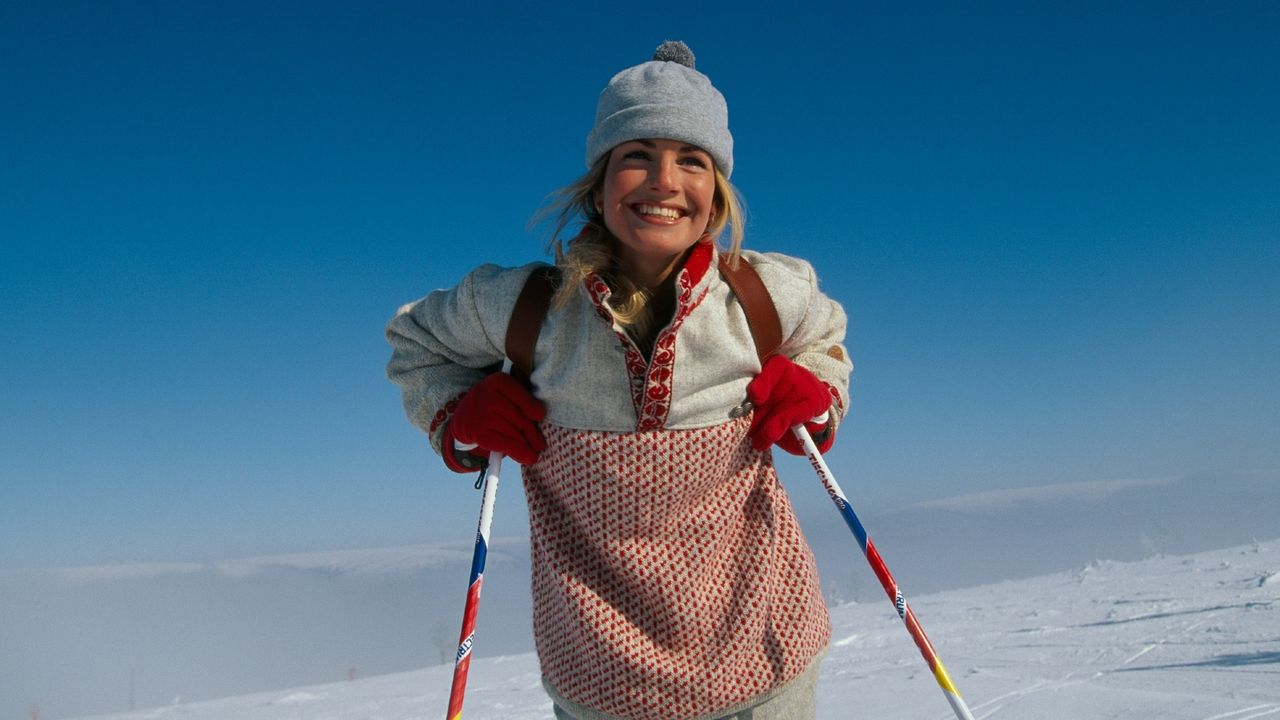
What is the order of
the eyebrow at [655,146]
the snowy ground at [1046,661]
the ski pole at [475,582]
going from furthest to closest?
1. the snowy ground at [1046,661]
2. the eyebrow at [655,146]
3. the ski pole at [475,582]

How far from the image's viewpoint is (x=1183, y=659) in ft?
13.3

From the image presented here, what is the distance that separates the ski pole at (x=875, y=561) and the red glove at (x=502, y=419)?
0.68 m

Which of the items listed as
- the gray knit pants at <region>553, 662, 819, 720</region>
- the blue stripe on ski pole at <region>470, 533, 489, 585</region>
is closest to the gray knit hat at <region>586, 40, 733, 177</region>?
the blue stripe on ski pole at <region>470, 533, 489, 585</region>

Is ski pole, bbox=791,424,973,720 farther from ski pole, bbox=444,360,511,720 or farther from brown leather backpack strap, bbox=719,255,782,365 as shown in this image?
ski pole, bbox=444,360,511,720

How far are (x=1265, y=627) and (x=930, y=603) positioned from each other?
364cm

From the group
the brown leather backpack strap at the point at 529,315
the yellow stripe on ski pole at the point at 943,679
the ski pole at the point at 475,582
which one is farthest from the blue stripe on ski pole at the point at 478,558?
the yellow stripe on ski pole at the point at 943,679

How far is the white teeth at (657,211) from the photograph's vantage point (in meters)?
1.90

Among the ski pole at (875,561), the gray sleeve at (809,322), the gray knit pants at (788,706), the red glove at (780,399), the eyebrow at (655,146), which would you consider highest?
the eyebrow at (655,146)

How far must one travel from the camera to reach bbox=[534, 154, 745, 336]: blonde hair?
1919mm

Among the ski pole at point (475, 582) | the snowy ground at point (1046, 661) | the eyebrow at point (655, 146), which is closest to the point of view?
the ski pole at point (475, 582)

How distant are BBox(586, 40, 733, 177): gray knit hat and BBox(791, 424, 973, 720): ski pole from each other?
2.51 ft

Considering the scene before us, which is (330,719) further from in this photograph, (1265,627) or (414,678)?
(1265,627)

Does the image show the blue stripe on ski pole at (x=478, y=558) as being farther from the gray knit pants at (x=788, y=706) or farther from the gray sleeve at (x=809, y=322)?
the gray sleeve at (x=809, y=322)

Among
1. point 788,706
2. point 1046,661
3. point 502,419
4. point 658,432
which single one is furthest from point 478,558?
point 1046,661
